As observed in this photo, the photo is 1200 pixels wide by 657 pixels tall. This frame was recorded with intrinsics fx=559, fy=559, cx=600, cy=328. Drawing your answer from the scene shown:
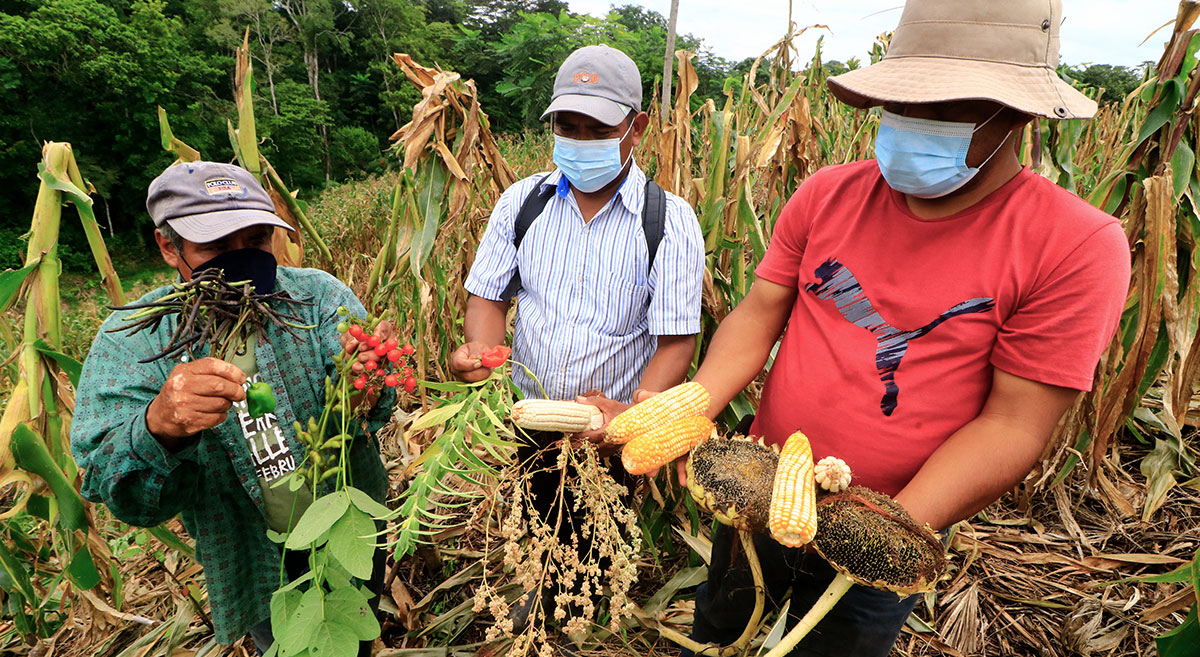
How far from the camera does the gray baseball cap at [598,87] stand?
2.04 metres

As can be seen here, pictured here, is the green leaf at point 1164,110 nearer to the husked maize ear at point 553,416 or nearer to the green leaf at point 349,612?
the husked maize ear at point 553,416

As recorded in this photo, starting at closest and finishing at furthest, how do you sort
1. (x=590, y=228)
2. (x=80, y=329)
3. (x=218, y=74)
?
(x=590, y=228), (x=80, y=329), (x=218, y=74)

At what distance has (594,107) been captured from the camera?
2035 millimetres

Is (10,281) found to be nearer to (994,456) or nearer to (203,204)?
(203,204)

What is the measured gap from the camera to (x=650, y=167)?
13.2ft

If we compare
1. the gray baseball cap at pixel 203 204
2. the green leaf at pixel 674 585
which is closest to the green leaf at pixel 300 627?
the gray baseball cap at pixel 203 204

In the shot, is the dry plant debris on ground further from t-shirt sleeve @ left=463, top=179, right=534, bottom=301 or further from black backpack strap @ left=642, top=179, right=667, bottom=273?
black backpack strap @ left=642, top=179, right=667, bottom=273

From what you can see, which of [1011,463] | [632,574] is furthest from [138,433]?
[1011,463]

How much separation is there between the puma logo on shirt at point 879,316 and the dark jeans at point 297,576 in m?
1.55

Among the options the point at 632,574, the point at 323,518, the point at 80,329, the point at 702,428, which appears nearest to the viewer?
the point at 323,518

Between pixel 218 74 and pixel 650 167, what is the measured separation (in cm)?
3091

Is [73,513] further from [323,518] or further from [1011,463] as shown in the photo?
[1011,463]

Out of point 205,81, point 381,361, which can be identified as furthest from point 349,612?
point 205,81

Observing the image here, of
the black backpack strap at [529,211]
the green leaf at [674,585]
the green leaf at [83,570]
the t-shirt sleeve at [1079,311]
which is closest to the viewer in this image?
the t-shirt sleeve at [1079,311]
